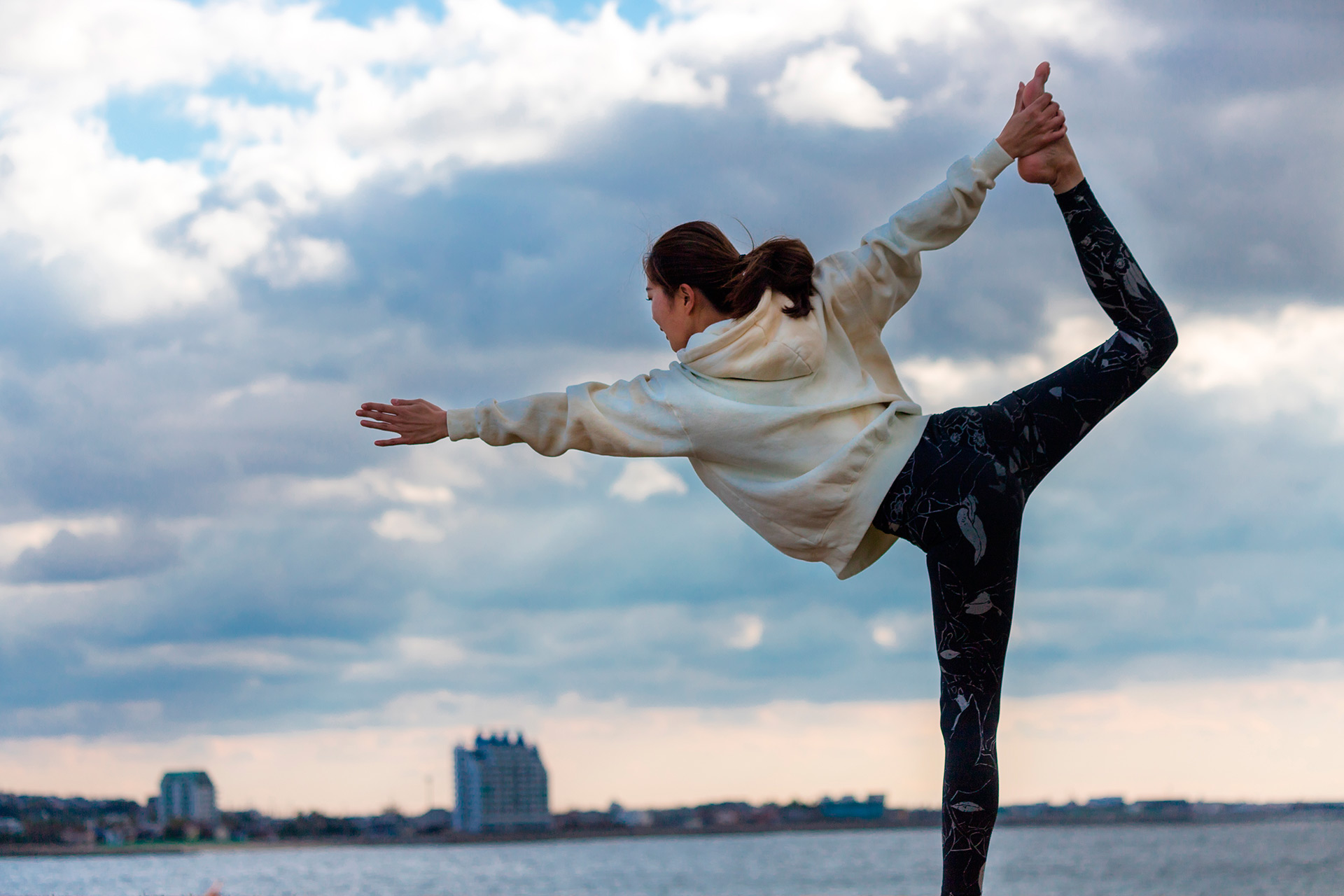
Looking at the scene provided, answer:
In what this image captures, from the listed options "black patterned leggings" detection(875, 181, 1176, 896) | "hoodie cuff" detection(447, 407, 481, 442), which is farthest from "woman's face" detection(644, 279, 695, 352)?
"black patterned leggings" detection(875, 181, 1176, 896)

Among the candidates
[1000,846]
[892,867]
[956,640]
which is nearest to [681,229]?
[956,640]

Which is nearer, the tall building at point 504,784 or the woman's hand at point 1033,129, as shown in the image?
the woman's hand at point 1033,129

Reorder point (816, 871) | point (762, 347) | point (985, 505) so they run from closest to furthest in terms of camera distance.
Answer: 1. point (985, 505)
2. point (762, 347)
3. point (816, 871)

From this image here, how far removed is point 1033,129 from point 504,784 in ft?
318

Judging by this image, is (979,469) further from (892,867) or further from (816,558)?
(892,867)

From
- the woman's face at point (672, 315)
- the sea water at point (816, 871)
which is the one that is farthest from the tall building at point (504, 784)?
the woman's face at point (672, 315)

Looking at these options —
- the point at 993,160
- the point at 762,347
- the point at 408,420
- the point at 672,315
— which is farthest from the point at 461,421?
the point at 993,160

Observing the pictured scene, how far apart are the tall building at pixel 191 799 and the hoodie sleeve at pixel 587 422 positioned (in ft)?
310

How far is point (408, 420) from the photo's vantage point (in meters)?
3.30

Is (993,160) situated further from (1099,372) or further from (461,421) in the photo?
(461,421)

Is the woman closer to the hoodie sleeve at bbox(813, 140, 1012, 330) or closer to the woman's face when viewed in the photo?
the hoodie sleeve at bbox(813, 140, 1012, 330)

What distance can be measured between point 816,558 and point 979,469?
0.51 metres

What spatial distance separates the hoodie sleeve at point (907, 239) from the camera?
335cm

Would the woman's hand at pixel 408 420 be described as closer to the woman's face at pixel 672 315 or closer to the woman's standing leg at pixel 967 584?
the woman's face at pixel 672 315
